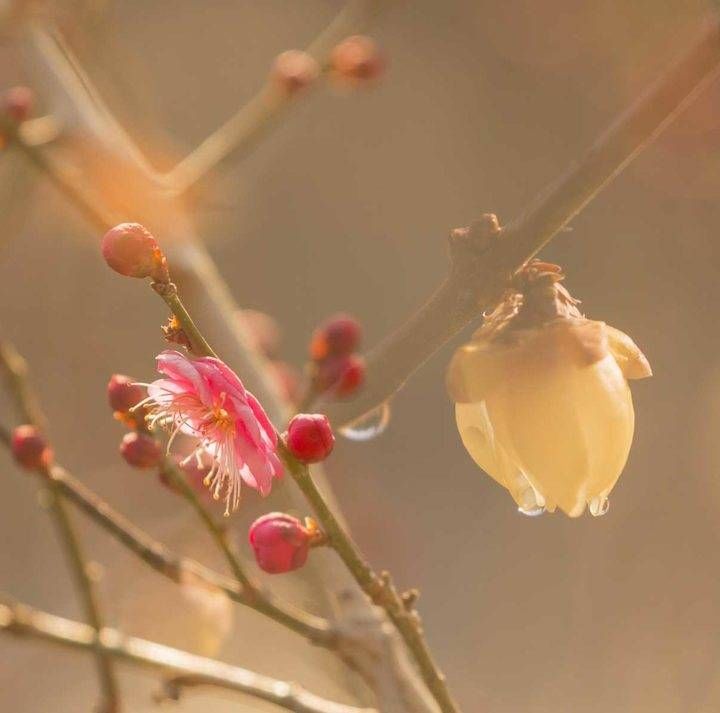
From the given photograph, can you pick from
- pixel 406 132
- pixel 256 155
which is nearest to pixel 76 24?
pixel 256 155

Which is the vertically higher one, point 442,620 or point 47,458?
point 442,620

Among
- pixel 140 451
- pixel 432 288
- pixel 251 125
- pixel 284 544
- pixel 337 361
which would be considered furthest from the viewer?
pixel 432 288

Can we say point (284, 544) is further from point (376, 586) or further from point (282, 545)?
point (376, 586)

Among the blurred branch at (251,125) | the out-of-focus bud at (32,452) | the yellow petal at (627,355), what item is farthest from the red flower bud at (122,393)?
the blurred branch at (251,125)

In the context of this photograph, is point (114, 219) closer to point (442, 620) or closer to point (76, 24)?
point (76, 24)

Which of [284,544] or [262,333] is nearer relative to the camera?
[284,544]

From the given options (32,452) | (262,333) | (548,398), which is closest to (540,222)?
(548,398)

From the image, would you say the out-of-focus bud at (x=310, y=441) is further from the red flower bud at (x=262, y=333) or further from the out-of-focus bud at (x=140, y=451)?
the red flower bud at (x=262, y=333)
